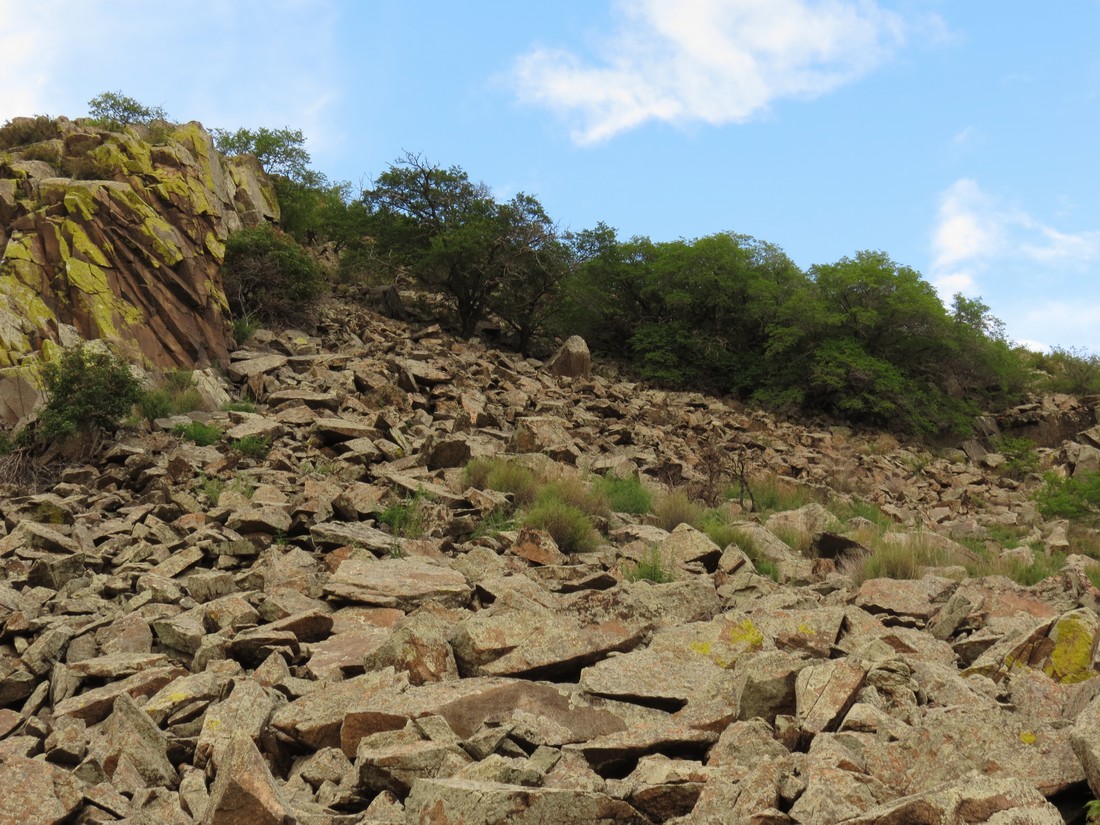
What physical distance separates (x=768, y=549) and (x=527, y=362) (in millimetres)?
16868

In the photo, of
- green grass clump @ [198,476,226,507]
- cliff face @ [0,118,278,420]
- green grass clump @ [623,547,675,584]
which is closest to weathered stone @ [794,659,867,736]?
green grass clump @ [623,547,675,584]

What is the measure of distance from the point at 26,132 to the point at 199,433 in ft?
43.3

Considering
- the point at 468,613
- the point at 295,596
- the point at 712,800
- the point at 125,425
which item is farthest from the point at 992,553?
the point at 125,425

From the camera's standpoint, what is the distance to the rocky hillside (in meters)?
2.96

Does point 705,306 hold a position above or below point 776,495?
above

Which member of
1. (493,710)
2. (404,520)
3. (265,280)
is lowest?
→ (493,710)

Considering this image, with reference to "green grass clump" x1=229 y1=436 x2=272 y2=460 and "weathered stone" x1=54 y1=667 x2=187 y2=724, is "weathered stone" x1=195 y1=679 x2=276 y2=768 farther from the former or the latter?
"green grass clump" x1=229 y1=436 x2=272 y2=460

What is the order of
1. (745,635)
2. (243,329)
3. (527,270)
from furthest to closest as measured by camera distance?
(527,270), (243,329), (745,635)

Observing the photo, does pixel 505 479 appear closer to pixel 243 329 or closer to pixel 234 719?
pixel 234 719

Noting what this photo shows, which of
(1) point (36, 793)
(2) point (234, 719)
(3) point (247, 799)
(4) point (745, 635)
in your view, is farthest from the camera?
(4) point (745, 635)

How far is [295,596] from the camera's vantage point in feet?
20.3

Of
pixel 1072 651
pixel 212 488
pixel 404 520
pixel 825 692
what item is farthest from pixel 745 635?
pixel 212 488

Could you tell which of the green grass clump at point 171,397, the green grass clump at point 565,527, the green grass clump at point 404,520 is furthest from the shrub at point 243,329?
the green grass clump at point 565,527

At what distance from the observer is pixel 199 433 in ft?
41.7
